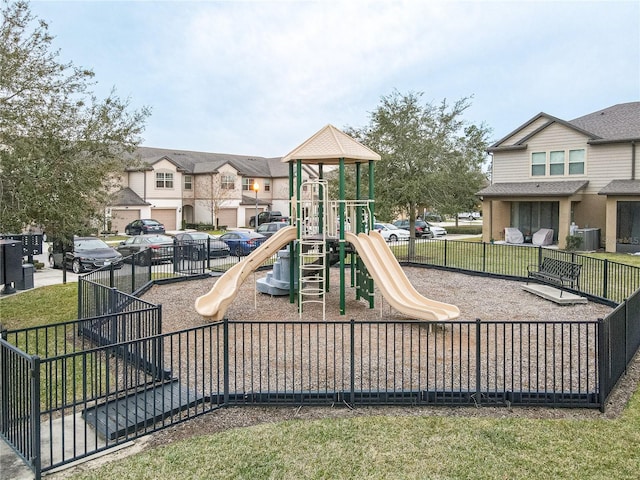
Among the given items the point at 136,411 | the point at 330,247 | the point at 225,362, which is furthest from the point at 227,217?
the point at 136,411

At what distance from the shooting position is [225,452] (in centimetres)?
580

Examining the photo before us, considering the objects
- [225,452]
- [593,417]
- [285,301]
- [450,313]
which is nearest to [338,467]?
[225,452]

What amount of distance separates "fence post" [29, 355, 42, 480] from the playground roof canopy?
29.1 ft

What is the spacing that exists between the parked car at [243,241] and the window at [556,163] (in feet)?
54.8

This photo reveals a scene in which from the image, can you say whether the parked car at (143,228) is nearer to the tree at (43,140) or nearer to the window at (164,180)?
the window at (164,180)

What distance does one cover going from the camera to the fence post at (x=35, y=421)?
5.30m

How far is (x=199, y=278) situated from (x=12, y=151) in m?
8.00

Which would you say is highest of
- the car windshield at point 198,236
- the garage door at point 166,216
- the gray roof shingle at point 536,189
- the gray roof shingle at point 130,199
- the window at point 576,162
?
the window at point 576,162

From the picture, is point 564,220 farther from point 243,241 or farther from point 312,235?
point 312,235

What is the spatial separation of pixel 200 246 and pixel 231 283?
24.6 feet

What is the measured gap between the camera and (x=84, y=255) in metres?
21.7

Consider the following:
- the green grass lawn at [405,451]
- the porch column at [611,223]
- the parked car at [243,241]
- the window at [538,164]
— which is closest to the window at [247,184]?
the parked car at [243,241]

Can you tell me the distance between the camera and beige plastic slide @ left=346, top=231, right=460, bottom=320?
11047 mm

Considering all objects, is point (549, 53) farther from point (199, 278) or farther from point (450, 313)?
point (199, 278)
